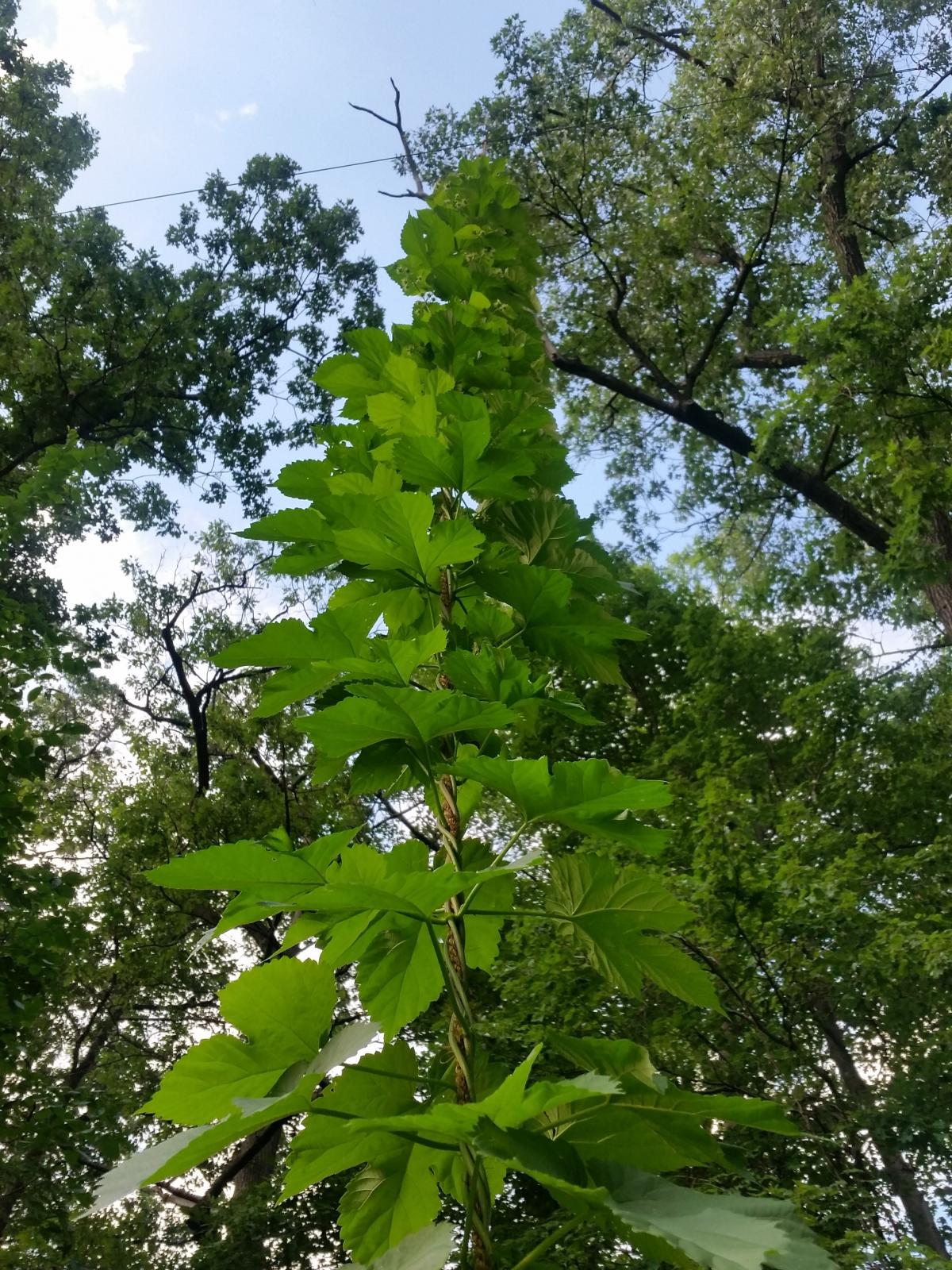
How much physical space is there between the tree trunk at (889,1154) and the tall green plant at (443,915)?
4546 millimetres

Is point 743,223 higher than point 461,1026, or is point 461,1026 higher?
point 743,223

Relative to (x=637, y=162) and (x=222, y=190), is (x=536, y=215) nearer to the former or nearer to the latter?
(x=637, y=162)

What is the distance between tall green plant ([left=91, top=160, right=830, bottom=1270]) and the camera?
586 mm

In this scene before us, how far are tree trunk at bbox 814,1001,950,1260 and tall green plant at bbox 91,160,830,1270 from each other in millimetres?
4546

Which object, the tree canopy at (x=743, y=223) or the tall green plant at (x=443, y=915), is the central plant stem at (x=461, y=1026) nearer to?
the tall green plant at (x=443, y=915)

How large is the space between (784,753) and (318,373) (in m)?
9.62

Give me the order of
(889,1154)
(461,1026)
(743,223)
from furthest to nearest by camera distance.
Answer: (743,223), (889,1154), (461,1026)

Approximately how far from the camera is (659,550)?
37.9 feet

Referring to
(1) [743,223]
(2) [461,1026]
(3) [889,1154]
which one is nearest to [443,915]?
(2) [461,1026]

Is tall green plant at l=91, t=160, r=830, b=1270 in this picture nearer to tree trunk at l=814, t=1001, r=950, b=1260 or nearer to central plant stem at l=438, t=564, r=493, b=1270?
central plant stem at l=438, t=564, r=493, b=1270

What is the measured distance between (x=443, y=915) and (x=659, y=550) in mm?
11147

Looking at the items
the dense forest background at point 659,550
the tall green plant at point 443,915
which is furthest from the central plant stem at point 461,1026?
the dense forest background at point 659,550

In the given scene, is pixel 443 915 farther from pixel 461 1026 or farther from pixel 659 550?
pixel 659 550

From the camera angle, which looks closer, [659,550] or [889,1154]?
[889,1154]
